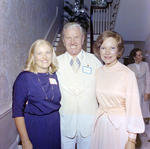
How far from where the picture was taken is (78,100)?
1.32 meters

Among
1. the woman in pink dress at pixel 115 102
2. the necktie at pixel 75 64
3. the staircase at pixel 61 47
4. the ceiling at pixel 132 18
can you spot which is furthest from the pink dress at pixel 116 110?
the staircase at pixel 61 47

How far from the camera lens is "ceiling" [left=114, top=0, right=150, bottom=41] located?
3469 mm

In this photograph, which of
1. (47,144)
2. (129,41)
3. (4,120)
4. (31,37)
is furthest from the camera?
(129,41)

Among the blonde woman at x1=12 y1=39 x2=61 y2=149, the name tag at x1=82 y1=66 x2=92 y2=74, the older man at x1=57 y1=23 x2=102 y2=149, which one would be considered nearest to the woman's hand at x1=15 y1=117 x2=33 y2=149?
the blonde woman at x1=12 y1=39 x2=61 y2=149

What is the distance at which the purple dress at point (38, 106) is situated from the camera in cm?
114

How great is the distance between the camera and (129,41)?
4.04 metres

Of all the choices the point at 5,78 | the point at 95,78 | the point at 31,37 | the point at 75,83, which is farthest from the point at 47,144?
the point at 31,37

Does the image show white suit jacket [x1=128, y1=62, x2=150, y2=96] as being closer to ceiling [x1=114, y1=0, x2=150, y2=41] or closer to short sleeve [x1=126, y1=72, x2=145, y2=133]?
short sleeve [x1=126, y1=72, x2=145, y2=133]

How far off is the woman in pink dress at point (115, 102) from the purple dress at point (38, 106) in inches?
14.9

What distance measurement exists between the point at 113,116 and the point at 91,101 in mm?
256

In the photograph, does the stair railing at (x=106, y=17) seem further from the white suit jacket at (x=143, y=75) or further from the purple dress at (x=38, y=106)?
the purple dress at (x=38, y=106)

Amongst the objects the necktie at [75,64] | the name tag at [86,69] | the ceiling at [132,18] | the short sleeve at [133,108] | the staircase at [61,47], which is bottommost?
the short sleeve at [133,108]

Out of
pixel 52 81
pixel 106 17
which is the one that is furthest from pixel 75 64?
pixel 106 17

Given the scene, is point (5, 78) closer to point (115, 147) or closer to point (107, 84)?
point (107, 84)
